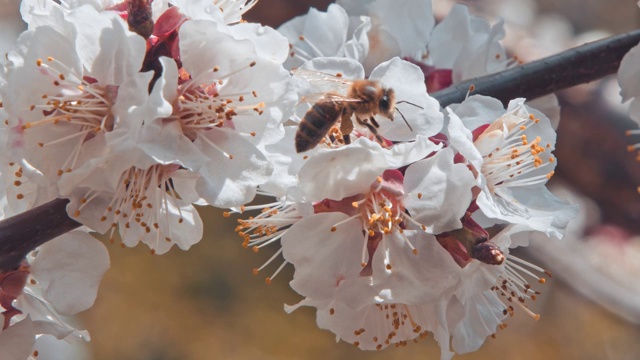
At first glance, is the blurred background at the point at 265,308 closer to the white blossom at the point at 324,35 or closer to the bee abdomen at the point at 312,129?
the white blossom at the point at 324,35

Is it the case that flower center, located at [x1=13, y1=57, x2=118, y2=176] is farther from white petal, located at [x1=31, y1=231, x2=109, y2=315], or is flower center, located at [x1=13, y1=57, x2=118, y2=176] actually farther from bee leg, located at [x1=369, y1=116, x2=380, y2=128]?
bee leg, located at [x1=369, y1=116, x2=380, y2=128]

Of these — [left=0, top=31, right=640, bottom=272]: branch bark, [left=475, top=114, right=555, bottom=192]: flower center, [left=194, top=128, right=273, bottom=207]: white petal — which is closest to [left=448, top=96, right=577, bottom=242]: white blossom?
[left=475, top=114, right=555, bottom=192]: flower center

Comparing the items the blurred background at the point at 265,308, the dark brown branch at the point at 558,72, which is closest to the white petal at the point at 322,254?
the dark brown branch at the point at 558,72

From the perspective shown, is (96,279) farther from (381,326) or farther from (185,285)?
(185,285)

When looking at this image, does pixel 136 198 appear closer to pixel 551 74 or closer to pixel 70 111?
pixel 70 111

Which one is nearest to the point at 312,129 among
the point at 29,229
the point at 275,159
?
the point at 275,159

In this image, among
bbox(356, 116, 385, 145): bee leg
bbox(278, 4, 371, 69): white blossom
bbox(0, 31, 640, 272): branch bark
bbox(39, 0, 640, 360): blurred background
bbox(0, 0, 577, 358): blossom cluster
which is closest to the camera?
bbox(0, 0, 577, 358): blossom cluster
